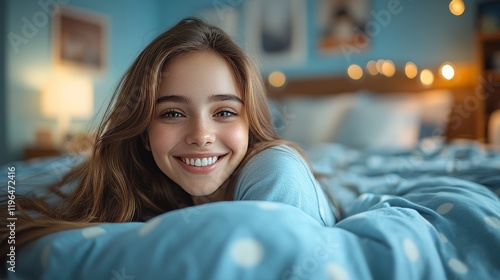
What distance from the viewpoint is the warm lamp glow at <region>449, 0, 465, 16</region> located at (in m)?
3.08

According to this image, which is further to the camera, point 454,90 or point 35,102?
point 35,102

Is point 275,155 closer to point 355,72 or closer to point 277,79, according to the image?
point 355,72

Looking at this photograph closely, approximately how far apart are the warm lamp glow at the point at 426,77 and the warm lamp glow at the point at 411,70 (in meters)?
0.05

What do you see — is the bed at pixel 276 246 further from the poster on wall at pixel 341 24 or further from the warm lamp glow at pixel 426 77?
the poster on wall at pixel 341 24

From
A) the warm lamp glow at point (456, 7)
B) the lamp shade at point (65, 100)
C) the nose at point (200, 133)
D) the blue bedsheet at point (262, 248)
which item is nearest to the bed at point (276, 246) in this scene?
the blue bedsheet at point (262, 248)

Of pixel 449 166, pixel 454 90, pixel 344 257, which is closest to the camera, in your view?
pixel 344 257

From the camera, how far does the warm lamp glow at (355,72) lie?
3.53 metres

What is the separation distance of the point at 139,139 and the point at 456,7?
3009mm

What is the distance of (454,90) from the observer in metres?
3.14

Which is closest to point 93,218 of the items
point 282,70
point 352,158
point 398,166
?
point 398,166

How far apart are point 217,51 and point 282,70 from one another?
3.21 meters

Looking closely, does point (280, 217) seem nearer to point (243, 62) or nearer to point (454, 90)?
point (243, 62)

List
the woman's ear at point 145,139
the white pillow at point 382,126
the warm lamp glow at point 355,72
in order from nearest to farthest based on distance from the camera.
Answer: the woman's ear at point 145,139 < the white pillow at point 382,126 < the warm lamp glow at point 355,72

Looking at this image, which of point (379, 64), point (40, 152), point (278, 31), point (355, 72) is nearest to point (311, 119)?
point (355, 72)
